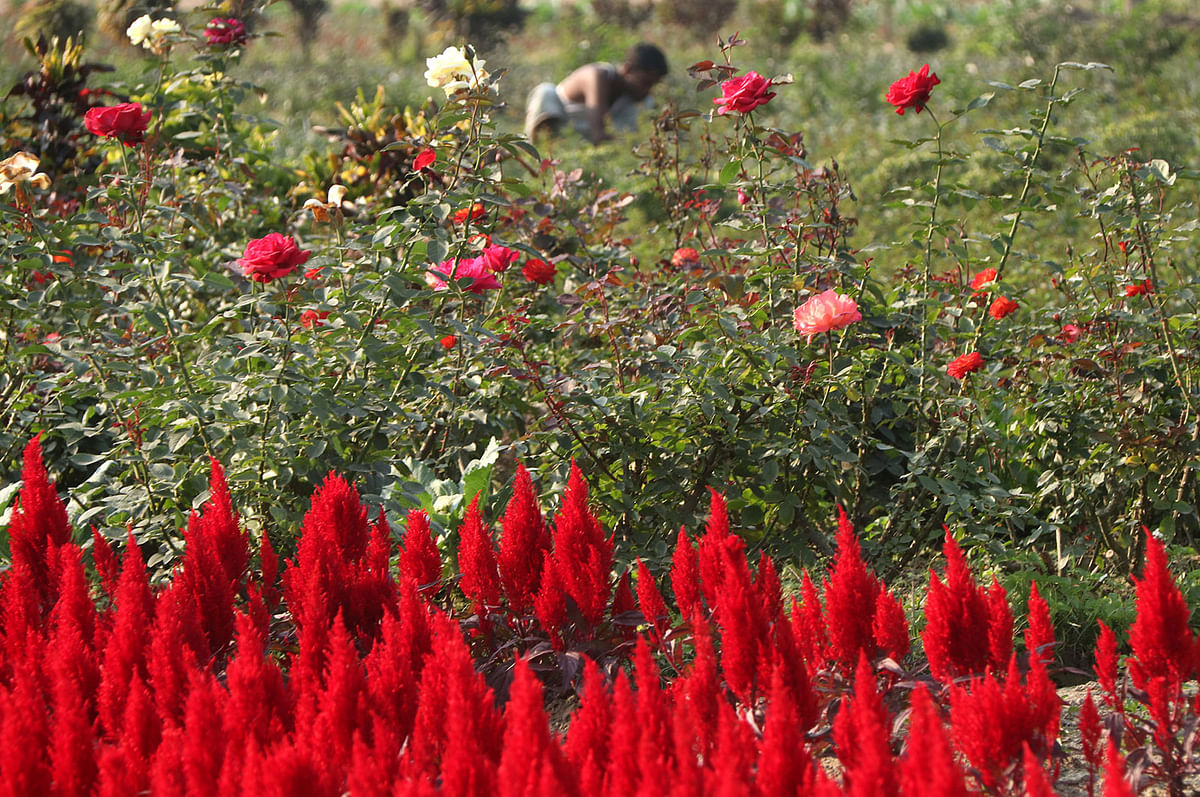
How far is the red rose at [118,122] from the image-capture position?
11.2 feet

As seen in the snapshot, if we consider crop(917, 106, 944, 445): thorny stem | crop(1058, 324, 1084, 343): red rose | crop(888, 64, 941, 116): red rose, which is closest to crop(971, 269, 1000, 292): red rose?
crop(917, 106, 944, 445): thorny stem

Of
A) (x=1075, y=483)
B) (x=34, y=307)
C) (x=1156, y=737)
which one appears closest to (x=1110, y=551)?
(x=1075, y=483)

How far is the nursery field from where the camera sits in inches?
71.8

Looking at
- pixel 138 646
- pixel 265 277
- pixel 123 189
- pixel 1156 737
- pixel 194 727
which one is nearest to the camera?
pixel 194 727

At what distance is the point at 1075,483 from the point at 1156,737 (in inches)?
63.7

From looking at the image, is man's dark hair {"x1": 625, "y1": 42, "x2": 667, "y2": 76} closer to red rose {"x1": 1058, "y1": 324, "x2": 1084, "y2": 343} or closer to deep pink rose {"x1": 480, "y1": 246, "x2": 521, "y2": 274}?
red rose {"x1": 1058, "y1": 324, "x2": 1084, "y2": 343}

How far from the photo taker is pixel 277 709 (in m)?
2.00

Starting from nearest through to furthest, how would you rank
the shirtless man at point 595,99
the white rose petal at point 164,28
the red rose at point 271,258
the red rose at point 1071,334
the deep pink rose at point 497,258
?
the red rose at point 271,258 < the deep pink rose at point 497,258 < the red rose at point 1071,334 < the white rose petal at point 164,28 < the shirtless man at point 595,99

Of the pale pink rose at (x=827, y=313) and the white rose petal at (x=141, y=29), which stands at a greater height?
the white rose petal at (x=141, y=29)

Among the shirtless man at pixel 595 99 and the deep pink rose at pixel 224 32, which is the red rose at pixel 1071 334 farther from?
the shirtless man at pixel 595 99

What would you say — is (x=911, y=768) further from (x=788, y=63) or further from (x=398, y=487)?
(x=788, y=63)

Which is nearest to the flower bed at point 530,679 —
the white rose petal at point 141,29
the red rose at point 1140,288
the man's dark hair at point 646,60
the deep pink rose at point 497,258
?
the deep pink rose at point 497,258

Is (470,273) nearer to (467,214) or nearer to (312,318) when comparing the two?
(467,214)

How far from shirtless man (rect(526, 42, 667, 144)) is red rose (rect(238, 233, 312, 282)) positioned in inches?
434
